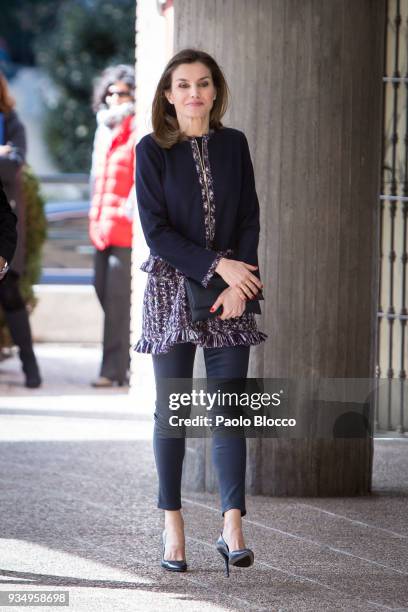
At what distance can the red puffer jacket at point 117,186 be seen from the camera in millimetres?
9703

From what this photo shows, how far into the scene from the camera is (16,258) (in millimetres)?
9680

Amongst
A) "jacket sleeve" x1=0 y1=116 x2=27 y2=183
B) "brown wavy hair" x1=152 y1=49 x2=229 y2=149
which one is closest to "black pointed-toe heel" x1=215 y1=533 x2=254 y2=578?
"brown wavy hair" x1=152 y1=49 x2=229 y2=149

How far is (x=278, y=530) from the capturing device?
5348mm

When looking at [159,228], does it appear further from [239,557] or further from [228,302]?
[239,557]

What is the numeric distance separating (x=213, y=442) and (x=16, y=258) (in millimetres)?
5334

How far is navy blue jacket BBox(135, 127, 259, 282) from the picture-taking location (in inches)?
179

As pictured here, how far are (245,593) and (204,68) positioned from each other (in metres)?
1.82

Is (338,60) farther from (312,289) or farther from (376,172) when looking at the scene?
(312,289)

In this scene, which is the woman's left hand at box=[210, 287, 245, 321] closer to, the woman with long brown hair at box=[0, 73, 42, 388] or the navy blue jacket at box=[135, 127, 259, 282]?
the navy blue jacket at box=[135, 127, 259, 282]

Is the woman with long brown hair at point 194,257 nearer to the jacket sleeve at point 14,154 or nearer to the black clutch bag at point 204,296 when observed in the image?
the black clutch bag at point 204,296

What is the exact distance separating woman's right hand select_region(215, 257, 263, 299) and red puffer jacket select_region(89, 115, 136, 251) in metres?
5.28

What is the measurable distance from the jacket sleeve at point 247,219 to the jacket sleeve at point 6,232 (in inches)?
30.7

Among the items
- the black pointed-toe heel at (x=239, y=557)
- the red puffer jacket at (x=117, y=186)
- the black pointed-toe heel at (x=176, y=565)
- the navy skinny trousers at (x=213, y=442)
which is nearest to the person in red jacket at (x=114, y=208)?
the red puffer jacket at (x=117, y=186)

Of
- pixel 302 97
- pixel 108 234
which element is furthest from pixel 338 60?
pixel 108 234
